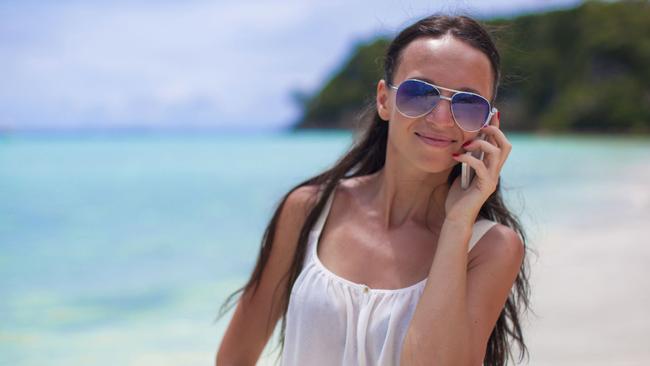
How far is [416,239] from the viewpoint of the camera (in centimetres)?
231

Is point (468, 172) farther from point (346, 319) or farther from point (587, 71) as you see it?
point (587, 71)

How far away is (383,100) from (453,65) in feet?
1.01

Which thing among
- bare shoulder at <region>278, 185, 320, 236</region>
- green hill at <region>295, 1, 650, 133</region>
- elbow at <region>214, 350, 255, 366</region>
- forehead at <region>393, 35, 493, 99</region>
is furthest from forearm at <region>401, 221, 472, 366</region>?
green hill at <region>295, 1, 650, 133</region>

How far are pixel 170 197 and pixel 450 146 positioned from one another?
19513 mm

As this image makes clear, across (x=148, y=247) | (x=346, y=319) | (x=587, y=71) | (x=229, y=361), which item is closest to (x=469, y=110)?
(x=346, y=319)

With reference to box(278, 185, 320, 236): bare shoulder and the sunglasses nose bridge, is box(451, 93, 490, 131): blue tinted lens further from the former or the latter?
box(278, 185, 320, 236): bare shoulder

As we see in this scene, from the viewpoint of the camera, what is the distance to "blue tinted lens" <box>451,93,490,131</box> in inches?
81.0

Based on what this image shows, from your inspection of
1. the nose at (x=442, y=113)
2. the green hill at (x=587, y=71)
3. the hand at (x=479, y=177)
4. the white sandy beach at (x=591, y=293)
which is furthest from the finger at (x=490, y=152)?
the green hill at (x=587, y=71)

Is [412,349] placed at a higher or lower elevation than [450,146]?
lower

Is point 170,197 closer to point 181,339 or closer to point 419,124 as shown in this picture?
point 181,339

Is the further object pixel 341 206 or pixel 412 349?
pixel 341 206

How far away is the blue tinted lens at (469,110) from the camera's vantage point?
206cm

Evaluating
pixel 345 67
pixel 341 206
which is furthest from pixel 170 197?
pixel 345 67

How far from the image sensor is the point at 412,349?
199 centimetres
